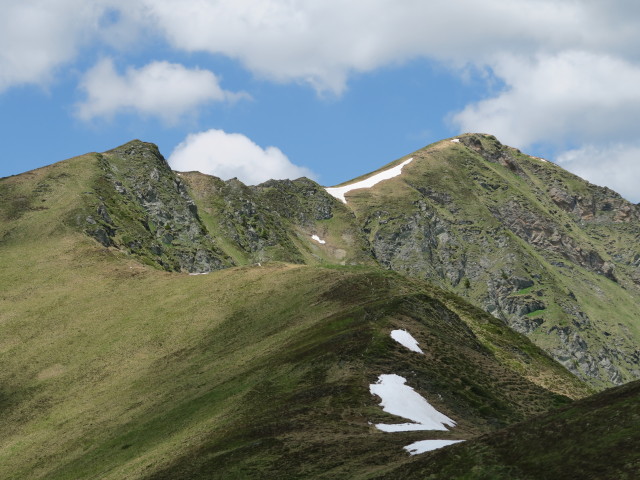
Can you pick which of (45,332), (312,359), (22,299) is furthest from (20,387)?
(312,359)

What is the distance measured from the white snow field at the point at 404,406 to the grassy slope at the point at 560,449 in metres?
10.8

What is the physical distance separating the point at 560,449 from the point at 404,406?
21.7 m

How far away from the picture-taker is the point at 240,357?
8388 centimetres

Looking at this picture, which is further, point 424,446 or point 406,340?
point 406,340

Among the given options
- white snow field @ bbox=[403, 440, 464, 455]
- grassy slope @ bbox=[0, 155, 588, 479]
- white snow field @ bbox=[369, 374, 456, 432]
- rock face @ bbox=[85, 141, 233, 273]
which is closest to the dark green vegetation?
grassy slope @ bbox=[0, 155, 588, 479]

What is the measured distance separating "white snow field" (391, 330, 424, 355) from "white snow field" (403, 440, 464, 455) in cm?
2111

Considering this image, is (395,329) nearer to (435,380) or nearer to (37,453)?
(435,380)

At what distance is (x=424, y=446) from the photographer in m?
46.0

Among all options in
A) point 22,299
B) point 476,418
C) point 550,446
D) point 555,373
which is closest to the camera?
point 550,446

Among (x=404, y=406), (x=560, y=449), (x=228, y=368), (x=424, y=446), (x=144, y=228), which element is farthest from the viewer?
(x=144, y=228)

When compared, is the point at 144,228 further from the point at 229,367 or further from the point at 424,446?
the point at 424,446

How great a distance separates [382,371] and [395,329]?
973cm

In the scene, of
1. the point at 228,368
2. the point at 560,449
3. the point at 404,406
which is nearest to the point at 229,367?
the point at 228,368

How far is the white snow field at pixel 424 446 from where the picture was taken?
4512 cm
